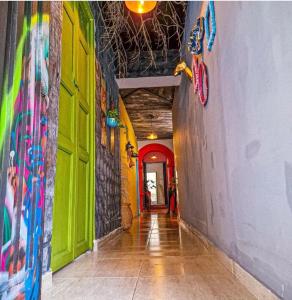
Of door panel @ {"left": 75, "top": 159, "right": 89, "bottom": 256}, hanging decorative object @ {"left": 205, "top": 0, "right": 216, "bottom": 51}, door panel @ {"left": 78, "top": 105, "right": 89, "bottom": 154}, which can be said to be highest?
hanging decorative object @ {"left": 205, "top": 0, "right": 216, "bottom": 51}

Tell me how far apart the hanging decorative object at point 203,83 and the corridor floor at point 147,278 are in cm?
150

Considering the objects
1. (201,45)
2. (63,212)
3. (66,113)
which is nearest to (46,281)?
(63,212)

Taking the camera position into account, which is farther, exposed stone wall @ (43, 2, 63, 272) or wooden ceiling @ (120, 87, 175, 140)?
wooden ceiling @ (120, 87, 175, 140)

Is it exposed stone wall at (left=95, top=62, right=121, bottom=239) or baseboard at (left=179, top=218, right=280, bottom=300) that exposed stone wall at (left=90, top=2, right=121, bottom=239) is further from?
baseboard at (left=179, top=218, right=280, bottom=300)

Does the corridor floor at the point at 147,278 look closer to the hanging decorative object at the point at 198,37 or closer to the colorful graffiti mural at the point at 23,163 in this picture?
the colorful graffiti mural at the point at 23,163

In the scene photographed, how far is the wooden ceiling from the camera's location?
21.1ft

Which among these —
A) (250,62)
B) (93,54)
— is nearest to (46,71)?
(250,62)

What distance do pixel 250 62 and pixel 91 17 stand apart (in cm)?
268

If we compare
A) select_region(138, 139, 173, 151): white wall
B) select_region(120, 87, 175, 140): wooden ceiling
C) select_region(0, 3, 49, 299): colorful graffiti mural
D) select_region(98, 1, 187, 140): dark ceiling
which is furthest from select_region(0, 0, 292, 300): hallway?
select_region(138, 139, 173, 151): white wall

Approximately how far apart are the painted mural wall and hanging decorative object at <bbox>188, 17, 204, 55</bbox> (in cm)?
48

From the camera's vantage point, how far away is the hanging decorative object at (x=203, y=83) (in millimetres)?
2339

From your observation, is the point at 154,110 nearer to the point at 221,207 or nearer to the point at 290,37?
the point at 221,207

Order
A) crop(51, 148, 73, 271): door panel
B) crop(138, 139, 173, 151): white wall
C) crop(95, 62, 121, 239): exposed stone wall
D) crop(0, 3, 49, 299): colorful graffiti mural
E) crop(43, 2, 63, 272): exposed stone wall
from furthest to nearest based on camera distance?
crop(138, 139, 173, 151): white wall, crop(95, 62, 121, 239): exposed stone wall, crop(51, 148, 73, 271): door panel, crop(43, 2, 63, 272): exposed stone wall, crop(0, 3, 49, 299): colorful graffiti mural

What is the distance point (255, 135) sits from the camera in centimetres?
125
